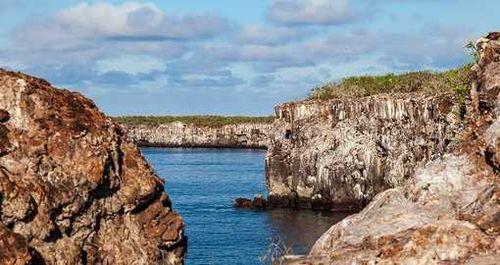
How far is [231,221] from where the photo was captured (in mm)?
87938

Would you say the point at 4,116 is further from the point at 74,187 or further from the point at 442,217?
the point at 442,217

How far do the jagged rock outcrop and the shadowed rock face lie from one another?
364 inches

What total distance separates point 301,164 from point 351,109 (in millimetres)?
8572

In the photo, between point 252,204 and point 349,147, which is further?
point 252,204

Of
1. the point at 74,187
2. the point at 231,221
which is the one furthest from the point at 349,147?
the point at 74,187

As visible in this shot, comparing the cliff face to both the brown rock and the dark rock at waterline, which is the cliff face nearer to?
Answer: the dark rock at waterline

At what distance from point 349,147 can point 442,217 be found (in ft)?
268

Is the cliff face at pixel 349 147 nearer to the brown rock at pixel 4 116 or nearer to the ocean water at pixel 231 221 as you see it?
the ocean water at pixel 231 221

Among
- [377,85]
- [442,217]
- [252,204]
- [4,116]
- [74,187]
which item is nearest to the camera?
[442,217]

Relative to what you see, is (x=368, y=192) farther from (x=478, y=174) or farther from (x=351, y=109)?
(x=478, y=174)

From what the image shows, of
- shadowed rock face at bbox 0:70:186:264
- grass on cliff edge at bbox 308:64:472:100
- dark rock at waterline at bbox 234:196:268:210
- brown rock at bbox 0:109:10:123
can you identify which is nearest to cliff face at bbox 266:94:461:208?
dark rock at waterline at bbox 234:196:268:210

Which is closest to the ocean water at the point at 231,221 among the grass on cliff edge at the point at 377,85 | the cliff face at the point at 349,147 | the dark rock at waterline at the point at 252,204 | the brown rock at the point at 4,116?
the dark rock at waterline at the point at 252,204

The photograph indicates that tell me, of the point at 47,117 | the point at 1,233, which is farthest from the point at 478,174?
the point at 47,117

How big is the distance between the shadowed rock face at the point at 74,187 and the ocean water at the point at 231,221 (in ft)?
20.9
